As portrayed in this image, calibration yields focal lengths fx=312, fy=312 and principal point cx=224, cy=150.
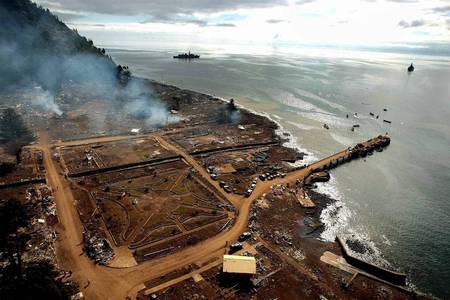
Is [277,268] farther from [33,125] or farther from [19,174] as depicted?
[33,125]

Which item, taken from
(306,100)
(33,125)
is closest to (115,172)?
(33,125)

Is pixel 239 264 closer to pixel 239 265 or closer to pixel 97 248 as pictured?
pixel 239 265

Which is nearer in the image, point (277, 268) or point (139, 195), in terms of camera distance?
point (277, 268)

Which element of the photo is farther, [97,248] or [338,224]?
[338,224]

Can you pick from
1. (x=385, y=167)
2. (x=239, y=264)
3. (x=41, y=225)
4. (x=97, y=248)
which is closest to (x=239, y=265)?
(x=239, y=264)

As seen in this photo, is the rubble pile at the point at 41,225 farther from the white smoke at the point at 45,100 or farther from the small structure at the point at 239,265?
the white smoke at the point at 45,100

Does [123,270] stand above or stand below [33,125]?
below

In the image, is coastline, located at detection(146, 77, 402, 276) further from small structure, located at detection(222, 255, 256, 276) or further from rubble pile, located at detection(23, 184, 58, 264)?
rubble pile, located at detection(23, 184, 58, 264)
